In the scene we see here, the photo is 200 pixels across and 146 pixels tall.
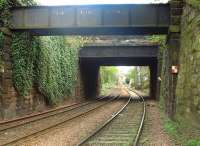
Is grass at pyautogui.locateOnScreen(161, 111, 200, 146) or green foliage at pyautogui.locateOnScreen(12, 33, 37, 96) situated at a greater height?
green foliage at pyautogui.locateOnScreen(12, 33, 37, 96)

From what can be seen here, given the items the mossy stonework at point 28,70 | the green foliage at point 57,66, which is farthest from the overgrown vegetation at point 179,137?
the green foliage at point 57,66

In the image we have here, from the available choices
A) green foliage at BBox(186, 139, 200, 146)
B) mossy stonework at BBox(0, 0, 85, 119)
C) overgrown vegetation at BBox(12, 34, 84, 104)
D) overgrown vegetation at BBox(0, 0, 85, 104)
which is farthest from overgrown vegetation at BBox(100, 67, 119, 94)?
green foliage at BBox(186, 139, 200, 146)

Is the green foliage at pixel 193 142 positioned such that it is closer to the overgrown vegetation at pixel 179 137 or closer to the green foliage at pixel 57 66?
the overgrown vegetation at pixel 179 137

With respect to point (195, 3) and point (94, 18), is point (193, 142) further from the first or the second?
point (94, 18)

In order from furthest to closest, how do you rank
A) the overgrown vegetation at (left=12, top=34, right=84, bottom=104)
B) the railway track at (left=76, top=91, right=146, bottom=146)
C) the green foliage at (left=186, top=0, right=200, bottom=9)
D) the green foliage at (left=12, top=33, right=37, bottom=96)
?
the overgrown vegetation at (left=12, top=34, right=84, bottom=104), the green foliage at (left=12, top=33, right=37, bottom=96), the green foliage at (left=186, top=0, right=200, bottom=9), the railway track at (left=76, top=91, right=146, bottom=146)

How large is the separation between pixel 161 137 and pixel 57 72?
16.1 m

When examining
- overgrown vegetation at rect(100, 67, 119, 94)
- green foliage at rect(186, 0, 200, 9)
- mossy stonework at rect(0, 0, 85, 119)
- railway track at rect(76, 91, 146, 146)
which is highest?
green foliage at rect(186, 0, 200, 9)

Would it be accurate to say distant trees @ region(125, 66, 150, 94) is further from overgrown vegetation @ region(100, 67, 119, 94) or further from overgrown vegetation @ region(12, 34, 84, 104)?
overgrown vegetation @ region(12, 34, 84, 104)

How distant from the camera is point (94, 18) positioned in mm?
20531

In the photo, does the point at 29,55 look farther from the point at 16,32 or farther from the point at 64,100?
the point at 64,100

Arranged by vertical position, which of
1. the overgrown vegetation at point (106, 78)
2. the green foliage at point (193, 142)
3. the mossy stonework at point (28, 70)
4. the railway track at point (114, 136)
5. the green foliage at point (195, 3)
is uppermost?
the green foliage at point (195, 3)

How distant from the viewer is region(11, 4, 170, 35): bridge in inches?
805

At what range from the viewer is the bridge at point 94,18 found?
20438 mm

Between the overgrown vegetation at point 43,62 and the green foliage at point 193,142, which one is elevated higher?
the overgrown vegetation at point 43,62
